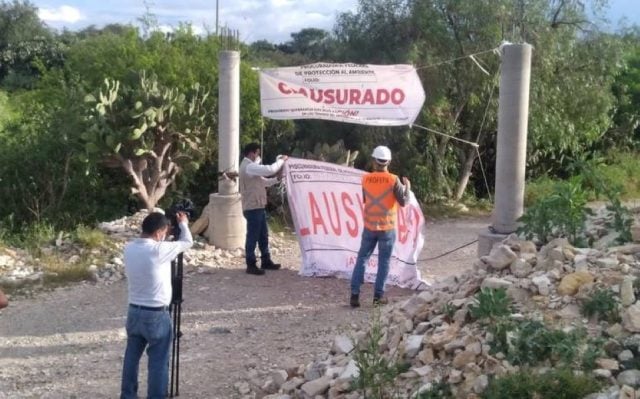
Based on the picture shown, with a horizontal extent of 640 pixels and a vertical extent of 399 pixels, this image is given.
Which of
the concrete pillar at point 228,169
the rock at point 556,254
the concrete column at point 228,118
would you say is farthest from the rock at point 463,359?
the concrete column at point 228,118

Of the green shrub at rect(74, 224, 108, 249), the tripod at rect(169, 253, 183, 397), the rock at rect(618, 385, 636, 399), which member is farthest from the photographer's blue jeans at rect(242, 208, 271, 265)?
the rock at rect(618, 385, 636, 399)

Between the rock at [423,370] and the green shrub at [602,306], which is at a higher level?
the green shrub at [602,306]

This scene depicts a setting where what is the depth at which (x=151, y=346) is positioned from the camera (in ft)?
19.3

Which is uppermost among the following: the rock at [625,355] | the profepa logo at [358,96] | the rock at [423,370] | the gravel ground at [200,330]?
the profepa logo at [358,96]

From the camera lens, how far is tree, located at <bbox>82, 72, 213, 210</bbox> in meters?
12.7

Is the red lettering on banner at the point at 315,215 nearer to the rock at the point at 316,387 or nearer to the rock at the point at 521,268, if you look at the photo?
the rock at the point at 521,268

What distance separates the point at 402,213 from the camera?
9477 millimetres

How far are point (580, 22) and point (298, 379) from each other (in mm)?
12719

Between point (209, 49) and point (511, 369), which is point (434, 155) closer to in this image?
point (209, 49)

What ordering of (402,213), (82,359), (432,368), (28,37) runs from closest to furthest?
1. (432,368)
2. (82,359)
3. (402,213)
4. (28,37)

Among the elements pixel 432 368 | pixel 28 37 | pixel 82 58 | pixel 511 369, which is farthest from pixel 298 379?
pixel 28 37

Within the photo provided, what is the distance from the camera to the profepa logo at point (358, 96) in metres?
10.1

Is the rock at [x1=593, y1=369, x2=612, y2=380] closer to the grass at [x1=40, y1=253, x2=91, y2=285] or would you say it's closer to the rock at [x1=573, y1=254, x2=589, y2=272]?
the rock at [x1=573, y1=254, x2=589, y2=272]

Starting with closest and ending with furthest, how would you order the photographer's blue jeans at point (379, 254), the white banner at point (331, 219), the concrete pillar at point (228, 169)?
the photographer's blue jeans at point (379, 254) < the white banner at point (331, 219) < the concrete pillar at point (228, 169)
